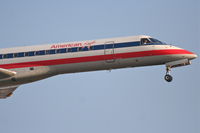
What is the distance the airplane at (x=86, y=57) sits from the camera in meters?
44.1

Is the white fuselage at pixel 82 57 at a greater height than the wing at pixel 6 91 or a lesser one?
greater

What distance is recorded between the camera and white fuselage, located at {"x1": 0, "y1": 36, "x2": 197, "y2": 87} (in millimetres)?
44125

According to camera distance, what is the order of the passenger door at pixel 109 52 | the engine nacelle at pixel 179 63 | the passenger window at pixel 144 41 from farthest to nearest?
the passenger window at pixel 144 41 < the passenger door at pixel 109 52 < the engine nacelle at pixel 179 63

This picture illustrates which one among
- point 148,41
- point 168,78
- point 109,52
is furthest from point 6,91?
point 168,78

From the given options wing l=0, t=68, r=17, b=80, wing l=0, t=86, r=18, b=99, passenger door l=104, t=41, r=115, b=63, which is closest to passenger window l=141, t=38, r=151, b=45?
passenger door l=104, t=41, r=115, b=63

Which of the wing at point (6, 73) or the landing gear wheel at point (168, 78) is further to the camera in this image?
the wing at point (6, 73)

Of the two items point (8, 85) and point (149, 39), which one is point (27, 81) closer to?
point (8, 85)

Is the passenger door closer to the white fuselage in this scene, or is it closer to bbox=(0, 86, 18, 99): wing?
the white fuselage

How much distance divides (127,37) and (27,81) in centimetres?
1041

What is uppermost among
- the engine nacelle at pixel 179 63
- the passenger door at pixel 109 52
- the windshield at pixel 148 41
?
the windshield at pixel 148 41

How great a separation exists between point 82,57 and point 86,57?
381mm

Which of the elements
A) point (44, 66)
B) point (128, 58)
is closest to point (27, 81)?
point (44, 66)

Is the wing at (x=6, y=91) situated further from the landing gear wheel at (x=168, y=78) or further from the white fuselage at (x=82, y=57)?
the landing gear wheel at (x=168, y=78)

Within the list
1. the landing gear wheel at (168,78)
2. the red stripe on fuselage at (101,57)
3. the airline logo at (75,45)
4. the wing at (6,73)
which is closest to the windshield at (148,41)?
the red stripe on fuselage at (101,57)
